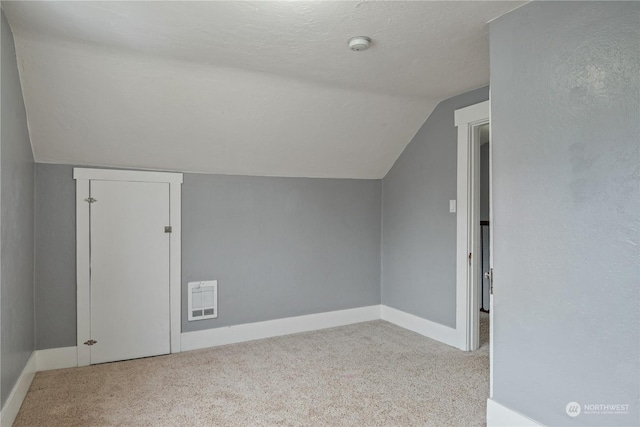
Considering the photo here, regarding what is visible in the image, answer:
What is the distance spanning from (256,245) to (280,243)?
0.82ft

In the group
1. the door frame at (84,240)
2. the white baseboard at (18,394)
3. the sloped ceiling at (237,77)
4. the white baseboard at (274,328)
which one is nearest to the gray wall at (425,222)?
the sloped ceiling at (237,77)

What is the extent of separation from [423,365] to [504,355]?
3.68 ft

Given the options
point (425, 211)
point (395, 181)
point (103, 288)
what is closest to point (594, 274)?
point (425, 211)

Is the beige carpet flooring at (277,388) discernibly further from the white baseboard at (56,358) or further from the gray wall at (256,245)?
the gray wall at (256,245)

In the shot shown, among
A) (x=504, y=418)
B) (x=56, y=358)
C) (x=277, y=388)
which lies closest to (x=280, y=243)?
(x=277, y=388)

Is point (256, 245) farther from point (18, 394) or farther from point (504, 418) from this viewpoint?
point (504, 418)

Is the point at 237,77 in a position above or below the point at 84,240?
above

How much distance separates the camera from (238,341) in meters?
3.72

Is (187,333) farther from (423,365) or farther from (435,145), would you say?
(435,145)

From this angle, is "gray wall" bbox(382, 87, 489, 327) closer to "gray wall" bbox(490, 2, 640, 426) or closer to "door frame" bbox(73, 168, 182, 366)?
"gray wall" bbox(490, 2, 640, 426)

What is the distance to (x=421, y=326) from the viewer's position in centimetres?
395

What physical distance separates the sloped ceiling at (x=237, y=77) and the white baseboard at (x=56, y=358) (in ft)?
4.81

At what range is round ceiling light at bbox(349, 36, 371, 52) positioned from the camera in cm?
229

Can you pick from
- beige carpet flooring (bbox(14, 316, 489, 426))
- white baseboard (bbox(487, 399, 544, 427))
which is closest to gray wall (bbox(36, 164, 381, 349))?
beige carpet flooring (bbox(14, 316, 489, 426))
